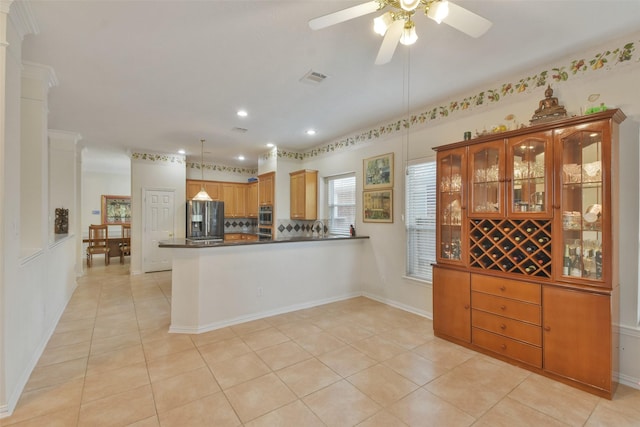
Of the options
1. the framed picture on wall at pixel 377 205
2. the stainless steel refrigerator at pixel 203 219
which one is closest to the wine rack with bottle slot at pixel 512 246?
the framed picture on wall at pixel 377 205

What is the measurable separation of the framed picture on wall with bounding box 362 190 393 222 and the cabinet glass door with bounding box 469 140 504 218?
1439 mm

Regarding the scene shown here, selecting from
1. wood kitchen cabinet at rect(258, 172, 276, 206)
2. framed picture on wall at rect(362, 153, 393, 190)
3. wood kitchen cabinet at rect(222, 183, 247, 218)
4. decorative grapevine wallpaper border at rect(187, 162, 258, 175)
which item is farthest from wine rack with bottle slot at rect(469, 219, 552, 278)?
decorative grapevine wallpaper border at rect(187, 162, 258, 175)

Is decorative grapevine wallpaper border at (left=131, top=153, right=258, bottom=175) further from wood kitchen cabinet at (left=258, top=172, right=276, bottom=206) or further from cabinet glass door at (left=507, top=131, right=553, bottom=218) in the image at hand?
cabinet glass door at (left=507, top=131, right=553, bottom=218)

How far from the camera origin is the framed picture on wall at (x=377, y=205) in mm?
4333

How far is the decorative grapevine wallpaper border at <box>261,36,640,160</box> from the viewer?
7.80ft

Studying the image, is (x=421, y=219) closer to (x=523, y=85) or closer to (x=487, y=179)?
(x=487, y=179)

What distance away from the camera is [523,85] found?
293cm

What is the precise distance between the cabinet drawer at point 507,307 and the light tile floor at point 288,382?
1.46 ft

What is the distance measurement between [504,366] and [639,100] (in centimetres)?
240

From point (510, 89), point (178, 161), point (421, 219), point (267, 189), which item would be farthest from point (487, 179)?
point (178, 161)

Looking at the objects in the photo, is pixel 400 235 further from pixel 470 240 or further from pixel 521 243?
pixel 521 243

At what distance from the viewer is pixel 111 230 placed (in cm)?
900

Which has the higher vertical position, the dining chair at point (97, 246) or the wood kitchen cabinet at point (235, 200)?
the wood kitchen cabinet at point (235, 200)

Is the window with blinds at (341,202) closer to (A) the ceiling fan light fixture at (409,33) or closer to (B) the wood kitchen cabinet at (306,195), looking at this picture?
(B) the wood kitchen cabinet at (306,195)
